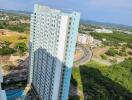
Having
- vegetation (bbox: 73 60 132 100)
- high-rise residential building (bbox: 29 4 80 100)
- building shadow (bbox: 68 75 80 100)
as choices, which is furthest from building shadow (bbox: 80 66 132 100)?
high-rise residential building (bbox: 29 4 80 100)

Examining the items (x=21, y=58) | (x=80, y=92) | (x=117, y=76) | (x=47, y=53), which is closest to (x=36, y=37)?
(x=47, y=53)

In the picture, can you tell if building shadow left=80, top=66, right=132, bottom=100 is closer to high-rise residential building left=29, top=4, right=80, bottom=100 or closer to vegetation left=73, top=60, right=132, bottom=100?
vegetation left=73, top=60, right=132, bottom=100

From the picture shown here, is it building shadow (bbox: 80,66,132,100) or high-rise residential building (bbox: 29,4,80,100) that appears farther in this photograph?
building shadow (bbox: 80,66,132,100)

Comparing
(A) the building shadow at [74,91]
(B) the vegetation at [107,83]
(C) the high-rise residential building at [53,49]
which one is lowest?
(B) the vegetation at [107,83]

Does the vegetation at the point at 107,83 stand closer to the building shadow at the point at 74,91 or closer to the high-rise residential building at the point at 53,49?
the building shadow at the point at 74,91

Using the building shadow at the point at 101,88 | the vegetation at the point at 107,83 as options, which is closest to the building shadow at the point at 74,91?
the vegetation at the point at 107,83

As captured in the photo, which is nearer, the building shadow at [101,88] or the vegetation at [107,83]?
the building shadow at [101,88]

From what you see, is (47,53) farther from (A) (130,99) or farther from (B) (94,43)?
(B) (94,43)

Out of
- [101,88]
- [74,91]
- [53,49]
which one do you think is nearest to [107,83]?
Answer: [101,88]
